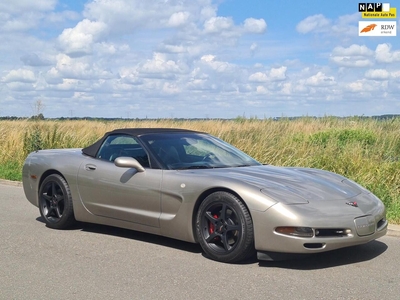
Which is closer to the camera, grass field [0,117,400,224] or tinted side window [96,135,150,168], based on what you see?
tinted side window [96,135,150,168]

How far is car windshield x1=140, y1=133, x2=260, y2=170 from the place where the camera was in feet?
23.0

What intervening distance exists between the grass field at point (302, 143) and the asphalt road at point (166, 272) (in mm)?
2543

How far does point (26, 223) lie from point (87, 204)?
1468mm

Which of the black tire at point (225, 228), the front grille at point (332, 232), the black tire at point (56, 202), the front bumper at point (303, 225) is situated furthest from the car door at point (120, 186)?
the front grille at point (332, 232)

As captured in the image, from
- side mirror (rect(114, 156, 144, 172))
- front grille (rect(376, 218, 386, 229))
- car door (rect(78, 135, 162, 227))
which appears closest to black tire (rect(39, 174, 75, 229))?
car door (rect(78, 135, 162, 227))

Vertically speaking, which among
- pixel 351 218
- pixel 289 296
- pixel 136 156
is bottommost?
pixel 289 296

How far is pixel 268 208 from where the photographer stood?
228 inches

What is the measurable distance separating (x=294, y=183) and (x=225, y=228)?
86 cm

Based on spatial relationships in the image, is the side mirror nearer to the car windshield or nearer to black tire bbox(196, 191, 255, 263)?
the car windshield

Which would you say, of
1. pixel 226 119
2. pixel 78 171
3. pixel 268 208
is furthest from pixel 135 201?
pixel 226 119

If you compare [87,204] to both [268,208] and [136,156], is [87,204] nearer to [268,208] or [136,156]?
[136,156]

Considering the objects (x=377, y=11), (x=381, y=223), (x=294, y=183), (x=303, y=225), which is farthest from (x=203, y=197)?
(x=377, y=11)

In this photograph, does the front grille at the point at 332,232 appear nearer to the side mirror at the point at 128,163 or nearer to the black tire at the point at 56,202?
the side mirror at the point at 128,163

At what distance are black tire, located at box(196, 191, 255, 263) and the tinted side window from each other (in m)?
1.18
